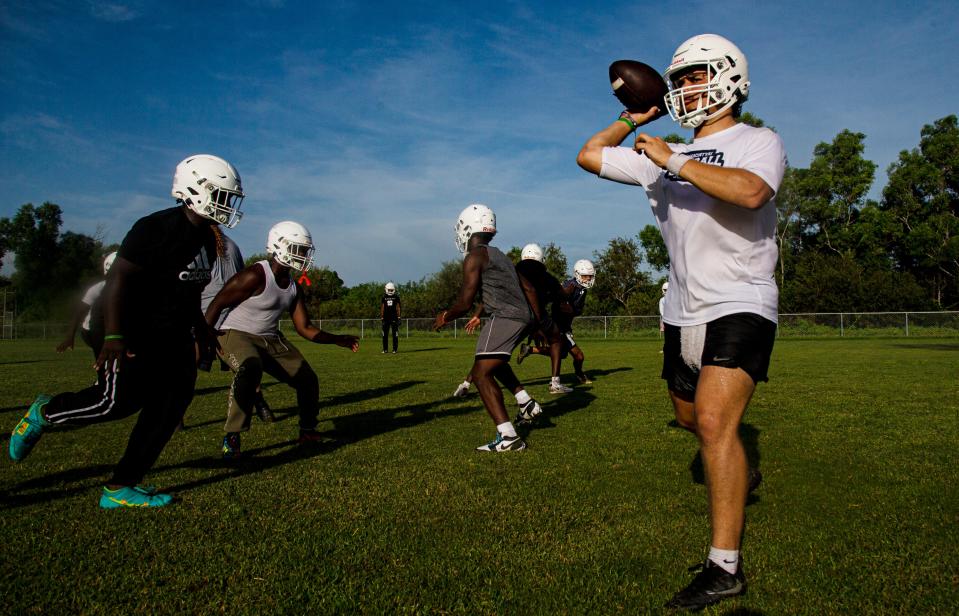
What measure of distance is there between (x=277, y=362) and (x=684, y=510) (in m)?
4.27

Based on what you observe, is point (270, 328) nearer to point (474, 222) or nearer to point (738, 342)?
point (474, 222)

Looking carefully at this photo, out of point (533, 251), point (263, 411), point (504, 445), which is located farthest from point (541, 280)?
point (504, 445)

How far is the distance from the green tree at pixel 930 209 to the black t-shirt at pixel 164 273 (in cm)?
5512

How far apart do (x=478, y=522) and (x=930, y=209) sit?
189 feet

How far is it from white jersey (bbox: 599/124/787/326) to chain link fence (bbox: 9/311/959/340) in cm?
3567

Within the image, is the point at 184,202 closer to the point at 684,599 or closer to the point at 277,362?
the point at 277,362

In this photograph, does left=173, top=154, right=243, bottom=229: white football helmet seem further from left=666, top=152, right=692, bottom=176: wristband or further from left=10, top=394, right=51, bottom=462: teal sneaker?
left=666, top=152, right=692, bottom=176: wristband

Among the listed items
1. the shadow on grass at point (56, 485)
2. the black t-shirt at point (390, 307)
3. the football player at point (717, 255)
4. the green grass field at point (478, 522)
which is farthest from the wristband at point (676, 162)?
the black t-shirt at point (390, 307)

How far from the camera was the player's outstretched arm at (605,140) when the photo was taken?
358cm

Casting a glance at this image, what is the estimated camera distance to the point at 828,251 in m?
55.0

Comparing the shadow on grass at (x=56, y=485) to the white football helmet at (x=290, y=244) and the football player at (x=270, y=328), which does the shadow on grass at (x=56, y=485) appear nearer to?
the football player at (x=270, y=328)

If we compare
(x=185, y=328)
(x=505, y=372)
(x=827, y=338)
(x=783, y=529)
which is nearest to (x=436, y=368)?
(x=505, y=372)

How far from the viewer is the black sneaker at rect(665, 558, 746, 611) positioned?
2.75 metres

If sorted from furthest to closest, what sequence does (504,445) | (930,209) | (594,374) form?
(930,209) < (594,374) < (504,445)
